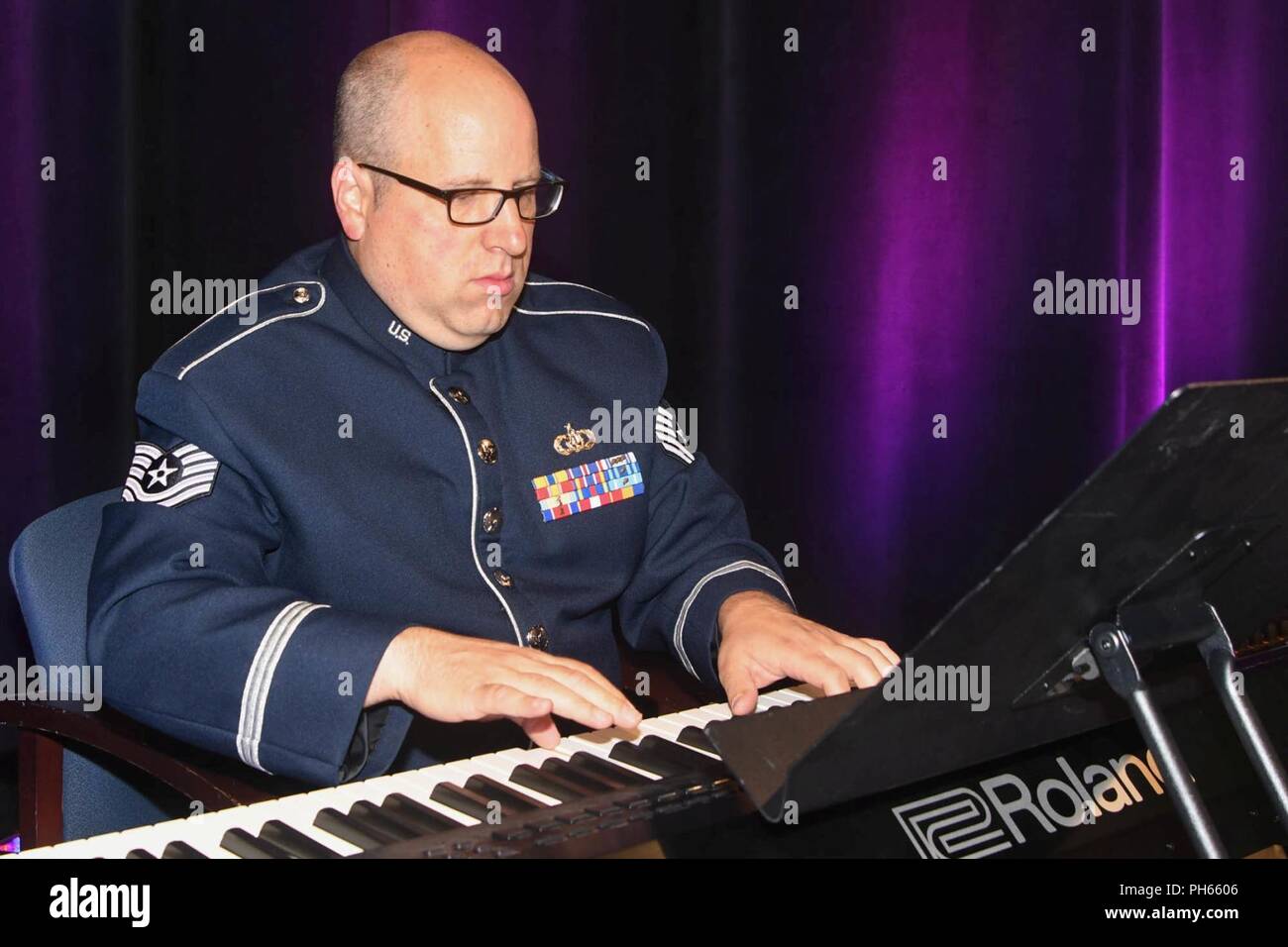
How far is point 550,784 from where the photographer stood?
1288 mm

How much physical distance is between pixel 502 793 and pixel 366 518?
2.22ft

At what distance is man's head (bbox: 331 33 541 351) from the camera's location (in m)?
1.83

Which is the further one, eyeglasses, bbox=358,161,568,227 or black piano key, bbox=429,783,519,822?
eyeglasses, bbox=358,161,568,227

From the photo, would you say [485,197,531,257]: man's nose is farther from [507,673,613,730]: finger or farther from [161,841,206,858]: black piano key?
[161,841,206,858]: black piano key

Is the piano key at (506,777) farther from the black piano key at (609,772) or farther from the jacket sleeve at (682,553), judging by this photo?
the jacket sleeve at (682,553)

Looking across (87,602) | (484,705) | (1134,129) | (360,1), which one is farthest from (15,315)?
(1134,129)

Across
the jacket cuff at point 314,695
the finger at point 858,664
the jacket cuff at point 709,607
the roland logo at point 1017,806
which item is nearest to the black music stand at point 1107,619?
the roland logo at point 1017,806

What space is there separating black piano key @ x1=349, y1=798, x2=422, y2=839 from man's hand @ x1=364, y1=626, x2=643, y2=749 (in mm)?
147

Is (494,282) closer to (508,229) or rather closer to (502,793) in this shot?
(508,229)

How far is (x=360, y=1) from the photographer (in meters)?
2.84

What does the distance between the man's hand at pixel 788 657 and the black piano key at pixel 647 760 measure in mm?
202

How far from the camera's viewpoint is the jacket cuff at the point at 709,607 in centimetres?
196

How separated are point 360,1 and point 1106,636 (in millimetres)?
2313

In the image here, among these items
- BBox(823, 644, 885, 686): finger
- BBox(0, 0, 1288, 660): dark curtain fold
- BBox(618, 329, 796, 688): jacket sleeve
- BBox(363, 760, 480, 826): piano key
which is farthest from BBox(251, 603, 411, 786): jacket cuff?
BBox(0, 0, 1288, 660): dark curtain fold
